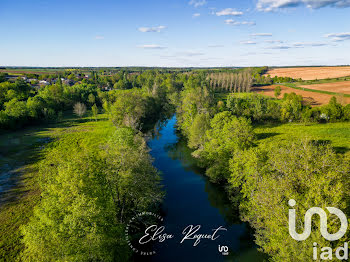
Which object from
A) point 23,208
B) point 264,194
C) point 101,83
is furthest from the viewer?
point 101,83

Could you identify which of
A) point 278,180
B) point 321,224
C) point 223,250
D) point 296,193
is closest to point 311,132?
point 278,180

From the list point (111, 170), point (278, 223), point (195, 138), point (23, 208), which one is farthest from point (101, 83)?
point (278, 223)

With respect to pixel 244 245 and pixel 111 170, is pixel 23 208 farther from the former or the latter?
pixel 244 245

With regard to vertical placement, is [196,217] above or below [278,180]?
below

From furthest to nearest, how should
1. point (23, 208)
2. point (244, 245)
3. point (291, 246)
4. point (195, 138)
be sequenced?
point (195, 138) < point (23, 208) < point (244, 245) < point (291, 246)

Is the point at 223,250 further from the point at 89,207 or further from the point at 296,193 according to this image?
the point at 89,207

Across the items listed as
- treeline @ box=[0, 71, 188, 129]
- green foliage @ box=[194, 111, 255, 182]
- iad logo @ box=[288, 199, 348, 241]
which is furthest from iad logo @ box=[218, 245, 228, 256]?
treeline @ box=[0, 71, 188, 129]

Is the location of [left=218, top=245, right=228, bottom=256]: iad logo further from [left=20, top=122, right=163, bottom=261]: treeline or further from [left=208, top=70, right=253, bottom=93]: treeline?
[left=208, top=70, right=253, bottom=93]: treeline
